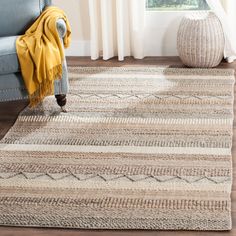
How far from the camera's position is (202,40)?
4.16 m

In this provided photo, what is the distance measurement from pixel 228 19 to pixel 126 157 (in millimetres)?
1799

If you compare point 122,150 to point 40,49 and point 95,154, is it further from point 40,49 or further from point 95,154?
point 40,49

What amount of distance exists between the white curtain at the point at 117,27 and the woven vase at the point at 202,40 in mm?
441

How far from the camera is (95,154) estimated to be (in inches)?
119

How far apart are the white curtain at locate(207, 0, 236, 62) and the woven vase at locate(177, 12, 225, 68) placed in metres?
0.05

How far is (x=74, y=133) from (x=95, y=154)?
0.31 metres

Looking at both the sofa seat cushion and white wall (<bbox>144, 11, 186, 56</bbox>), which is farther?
white wall (<bbox>144, 11, 186, 56</bbox>)

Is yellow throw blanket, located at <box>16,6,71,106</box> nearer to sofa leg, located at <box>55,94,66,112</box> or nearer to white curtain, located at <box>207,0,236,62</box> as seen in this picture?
sofa leg, located at <box>55,94,66,112</box>

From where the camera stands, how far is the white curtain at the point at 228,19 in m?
4.23

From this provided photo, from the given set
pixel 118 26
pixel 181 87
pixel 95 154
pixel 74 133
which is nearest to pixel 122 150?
pixel 95 154

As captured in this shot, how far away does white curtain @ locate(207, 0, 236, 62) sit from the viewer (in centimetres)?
423

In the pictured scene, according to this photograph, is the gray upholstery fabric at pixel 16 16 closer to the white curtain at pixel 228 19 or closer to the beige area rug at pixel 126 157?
the beige area rug at pixel 126 157

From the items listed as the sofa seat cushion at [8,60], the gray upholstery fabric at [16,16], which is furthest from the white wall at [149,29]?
the sofa seat cushion at [8,60]

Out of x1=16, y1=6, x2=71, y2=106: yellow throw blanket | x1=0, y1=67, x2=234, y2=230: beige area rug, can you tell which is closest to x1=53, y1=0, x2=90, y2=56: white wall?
x1=0, y1=67, x2=234, y2=230: beige area rug
